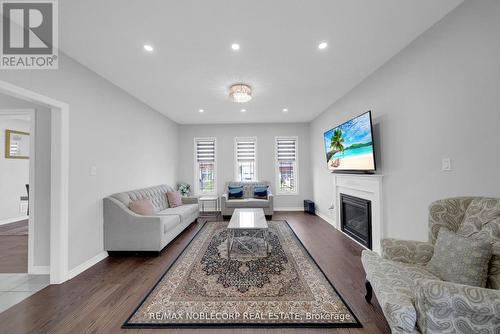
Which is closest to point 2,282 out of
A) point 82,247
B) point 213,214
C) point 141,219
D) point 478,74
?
point 82,247

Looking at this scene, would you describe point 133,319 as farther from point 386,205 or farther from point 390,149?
point 390,149

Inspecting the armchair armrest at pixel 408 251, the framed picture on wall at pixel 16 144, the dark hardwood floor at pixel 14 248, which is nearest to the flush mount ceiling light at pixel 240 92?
the armchair armrest at pixel 408 251

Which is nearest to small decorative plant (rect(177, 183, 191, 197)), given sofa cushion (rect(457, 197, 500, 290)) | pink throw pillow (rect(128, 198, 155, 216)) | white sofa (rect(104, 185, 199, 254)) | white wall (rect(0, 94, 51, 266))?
pink throw pillow (rect(128, 198, 155, 216))

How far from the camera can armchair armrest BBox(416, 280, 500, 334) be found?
0.98m

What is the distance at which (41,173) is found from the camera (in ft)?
7.77

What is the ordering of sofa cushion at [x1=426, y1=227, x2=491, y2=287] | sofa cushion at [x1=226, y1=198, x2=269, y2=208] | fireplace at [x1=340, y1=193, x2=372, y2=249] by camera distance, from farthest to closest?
sofa cushion at [x1=226, y1=198, x2=269, y2=208] < fireplace at [x1=340, y1=193, x2=372, y2=249] < sofa cushion at [x1=426, y1=227, x2=491, y2=287]

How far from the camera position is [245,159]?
6152 millimetres

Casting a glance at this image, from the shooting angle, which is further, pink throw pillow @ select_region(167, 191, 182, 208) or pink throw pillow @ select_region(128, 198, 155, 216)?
pink throw pillow @ select_region(167, 191, 182, 208)

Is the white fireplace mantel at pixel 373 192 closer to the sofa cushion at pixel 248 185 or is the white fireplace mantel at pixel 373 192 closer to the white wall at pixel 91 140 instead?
the sofa cushion at pixel 248 185

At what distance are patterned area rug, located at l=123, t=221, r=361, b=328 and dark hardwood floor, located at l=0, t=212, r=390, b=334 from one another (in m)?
0.09

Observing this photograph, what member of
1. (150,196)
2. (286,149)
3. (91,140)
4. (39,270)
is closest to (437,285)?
(91,140)

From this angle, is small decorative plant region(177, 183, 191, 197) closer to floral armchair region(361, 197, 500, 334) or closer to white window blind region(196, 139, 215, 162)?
white window blind region(196, 139, 215, 162)

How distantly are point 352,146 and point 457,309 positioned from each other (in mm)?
2507

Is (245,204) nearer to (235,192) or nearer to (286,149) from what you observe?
(235,192)
